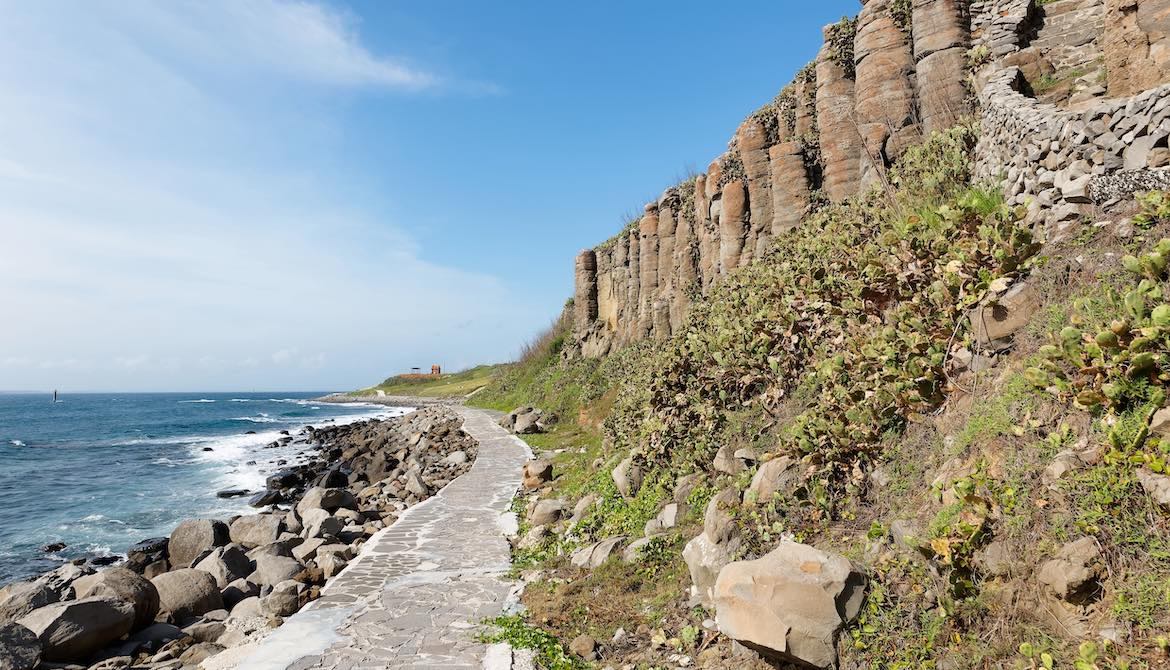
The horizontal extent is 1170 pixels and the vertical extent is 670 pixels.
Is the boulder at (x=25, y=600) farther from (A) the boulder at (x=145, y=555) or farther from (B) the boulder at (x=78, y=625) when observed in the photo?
(A) the boulder at (x=145, y=555)

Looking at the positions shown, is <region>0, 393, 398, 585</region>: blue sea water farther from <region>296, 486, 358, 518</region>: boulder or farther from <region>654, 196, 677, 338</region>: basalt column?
<region>654, 196, 677, 338</region>: basalt column

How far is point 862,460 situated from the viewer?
6.17 metres

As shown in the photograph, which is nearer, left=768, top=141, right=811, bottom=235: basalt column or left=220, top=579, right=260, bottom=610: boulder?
left=220, top=579, right=260, bottom=610: boulder

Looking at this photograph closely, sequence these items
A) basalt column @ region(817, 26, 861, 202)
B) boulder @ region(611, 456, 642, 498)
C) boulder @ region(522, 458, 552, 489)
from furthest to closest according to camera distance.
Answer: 1. boulder @ region(522, 458, 552, 489)
2. basalt column @ region(817, 26, 861, 202)
3. boulder @ region(611, 456, 642, 498)

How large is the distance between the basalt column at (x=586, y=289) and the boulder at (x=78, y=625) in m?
29.2

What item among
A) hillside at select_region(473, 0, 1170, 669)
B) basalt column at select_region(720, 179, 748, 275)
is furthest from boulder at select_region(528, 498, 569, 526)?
basalt column at select_region(720, 179, 748, 275)

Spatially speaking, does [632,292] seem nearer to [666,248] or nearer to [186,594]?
[666,248]

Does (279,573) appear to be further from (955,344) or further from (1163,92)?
(1163,92)

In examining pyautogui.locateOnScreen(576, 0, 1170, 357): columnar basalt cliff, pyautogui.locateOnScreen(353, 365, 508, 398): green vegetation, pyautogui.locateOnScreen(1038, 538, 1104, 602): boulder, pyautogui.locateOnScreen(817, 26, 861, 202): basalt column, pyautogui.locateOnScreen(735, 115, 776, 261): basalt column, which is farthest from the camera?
pyautogui.locateOnScreen(353, 365, 508, 398): green vegetation

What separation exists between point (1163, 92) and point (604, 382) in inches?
863

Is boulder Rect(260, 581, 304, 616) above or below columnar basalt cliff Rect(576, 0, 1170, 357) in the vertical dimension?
below

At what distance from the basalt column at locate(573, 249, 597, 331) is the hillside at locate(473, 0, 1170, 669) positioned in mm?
24087

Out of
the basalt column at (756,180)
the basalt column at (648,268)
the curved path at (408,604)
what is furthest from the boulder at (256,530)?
the basalt column at (648,268)

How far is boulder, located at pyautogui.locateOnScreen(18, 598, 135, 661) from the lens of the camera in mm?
8352
